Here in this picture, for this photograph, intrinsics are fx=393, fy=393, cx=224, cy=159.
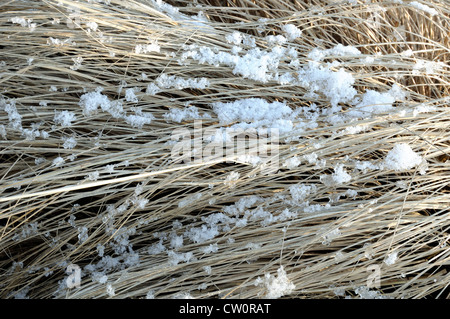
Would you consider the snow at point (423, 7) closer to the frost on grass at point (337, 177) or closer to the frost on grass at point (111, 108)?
the frost on grass at point (337, 177)

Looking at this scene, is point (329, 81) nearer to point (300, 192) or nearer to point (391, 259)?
point (300, 192)

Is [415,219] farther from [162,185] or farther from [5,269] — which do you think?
[5,269]

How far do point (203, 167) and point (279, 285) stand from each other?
0.27 m

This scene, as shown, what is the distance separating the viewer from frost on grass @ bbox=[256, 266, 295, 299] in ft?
2.38

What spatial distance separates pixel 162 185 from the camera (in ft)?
2.54

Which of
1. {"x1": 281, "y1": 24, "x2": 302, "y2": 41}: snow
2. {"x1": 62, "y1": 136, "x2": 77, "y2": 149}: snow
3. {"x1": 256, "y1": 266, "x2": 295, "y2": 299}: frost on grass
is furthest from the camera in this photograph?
{"x1": 281, "y1": 24, "x2": 302, "y2": 41}: snow

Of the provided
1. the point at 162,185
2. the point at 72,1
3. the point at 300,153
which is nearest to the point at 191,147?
the point at 162,185

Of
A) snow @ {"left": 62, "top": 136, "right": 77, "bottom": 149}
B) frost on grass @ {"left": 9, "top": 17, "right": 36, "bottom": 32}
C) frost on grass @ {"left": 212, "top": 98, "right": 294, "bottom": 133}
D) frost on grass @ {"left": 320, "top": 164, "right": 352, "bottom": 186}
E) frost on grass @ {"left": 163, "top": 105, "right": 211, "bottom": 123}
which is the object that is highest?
frost on grass @ {"left": 9, "top": 17, "right": 36, "bottom": 32}

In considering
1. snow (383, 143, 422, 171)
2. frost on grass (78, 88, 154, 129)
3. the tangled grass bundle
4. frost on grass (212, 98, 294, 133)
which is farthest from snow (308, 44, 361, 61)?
frost on grass (78, 88, 154, 129)

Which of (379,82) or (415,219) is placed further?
(379,82)

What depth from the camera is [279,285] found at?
73 cm

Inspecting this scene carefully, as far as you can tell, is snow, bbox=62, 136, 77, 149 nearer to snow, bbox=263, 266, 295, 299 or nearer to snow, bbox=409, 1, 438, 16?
snow, bbox=263, 266, 295, 299

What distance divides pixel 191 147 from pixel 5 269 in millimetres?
500

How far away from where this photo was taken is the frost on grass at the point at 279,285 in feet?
2.38
